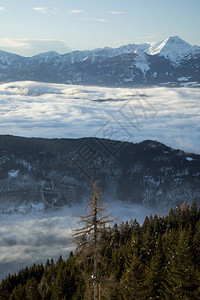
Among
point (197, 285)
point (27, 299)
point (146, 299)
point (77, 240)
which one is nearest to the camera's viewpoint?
point (77, 240)

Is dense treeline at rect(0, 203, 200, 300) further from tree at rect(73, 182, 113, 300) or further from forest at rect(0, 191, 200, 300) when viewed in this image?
tree at rect(73, 182, 113, 300)

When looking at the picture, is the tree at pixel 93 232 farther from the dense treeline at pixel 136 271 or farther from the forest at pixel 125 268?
the dense treeline at pixel 136 271

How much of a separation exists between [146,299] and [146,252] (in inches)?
1007

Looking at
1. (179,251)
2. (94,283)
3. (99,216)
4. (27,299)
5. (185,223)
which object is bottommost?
(27,299)

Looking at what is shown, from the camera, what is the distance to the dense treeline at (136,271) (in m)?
26.3

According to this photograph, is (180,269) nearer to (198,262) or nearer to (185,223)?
(198,262)

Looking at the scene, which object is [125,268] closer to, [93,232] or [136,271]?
[136,271]

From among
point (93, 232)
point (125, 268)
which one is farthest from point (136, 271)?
point (93, 232)

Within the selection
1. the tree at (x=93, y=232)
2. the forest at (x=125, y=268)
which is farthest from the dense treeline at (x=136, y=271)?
the tree at (x=93, y=232)

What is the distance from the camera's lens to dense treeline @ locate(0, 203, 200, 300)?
26.3 metres

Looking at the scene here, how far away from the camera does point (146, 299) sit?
5269cm

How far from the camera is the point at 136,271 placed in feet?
Result: 177

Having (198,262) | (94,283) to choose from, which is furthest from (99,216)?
(198,262)

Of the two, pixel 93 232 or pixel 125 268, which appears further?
pixel 125 268
